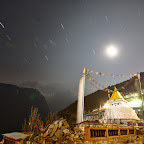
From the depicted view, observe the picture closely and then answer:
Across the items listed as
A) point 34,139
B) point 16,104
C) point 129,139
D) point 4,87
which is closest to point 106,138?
point 129,139

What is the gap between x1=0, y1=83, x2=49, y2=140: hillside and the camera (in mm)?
74556

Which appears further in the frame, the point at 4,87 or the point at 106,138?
the point at 4,87

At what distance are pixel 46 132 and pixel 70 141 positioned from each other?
1812 millimetres

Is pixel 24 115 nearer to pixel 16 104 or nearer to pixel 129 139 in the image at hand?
pixel 16 104

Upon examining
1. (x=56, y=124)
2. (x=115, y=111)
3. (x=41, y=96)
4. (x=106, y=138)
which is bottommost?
(x=106, y=138)

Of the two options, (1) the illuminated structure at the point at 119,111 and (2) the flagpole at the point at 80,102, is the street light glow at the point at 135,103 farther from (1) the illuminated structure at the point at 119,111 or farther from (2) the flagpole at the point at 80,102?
(2) the flagpole at the point at 80,102

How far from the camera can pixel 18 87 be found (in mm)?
113000

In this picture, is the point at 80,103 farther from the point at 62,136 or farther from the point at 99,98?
the point at 99,98

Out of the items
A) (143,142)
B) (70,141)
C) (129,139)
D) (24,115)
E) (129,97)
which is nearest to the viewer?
(70,141)

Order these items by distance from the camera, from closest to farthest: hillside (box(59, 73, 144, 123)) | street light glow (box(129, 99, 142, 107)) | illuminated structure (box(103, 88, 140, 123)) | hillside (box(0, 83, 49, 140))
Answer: illuminated structure (box(103, 88, 140, 123)), street light glow (box(129, 99, 142, 107)), hillside (box(59, 73, 144, 123)), hillside (box(0, 83, 49, 140))

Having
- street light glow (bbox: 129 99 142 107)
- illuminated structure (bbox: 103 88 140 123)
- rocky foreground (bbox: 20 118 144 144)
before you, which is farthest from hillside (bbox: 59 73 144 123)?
rocky foreground (bbox: 20 118 144 144)

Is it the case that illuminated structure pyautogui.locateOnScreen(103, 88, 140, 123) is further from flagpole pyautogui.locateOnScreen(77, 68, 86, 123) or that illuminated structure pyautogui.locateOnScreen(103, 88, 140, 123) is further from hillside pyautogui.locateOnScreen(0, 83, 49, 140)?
hillside pyautogui.locateOnScreen(0, 83, 49, 140)

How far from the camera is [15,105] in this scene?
96.1 m

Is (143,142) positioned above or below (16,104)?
below
